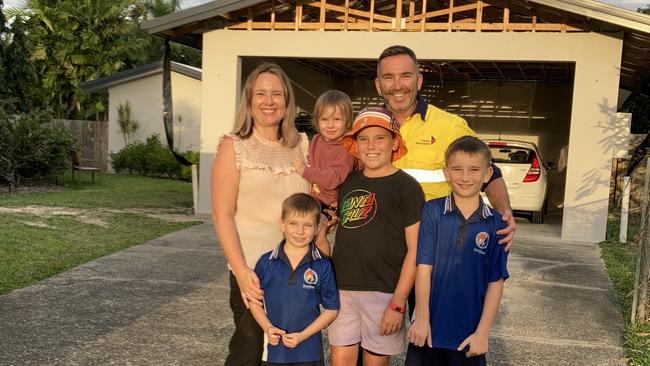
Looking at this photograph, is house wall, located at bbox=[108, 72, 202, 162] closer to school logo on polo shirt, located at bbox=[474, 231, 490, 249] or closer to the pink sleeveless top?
the pink sleeveless top

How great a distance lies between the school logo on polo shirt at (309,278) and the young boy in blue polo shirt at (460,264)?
1.49 feet

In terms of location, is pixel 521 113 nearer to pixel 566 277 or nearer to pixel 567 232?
pixel 567 232

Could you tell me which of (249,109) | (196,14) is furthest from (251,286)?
(196,14)

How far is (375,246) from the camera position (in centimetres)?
255

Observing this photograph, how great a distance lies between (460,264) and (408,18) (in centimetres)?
819

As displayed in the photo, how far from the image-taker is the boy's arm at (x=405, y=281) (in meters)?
2.50

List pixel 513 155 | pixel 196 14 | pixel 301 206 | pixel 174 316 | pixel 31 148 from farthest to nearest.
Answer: pixel 31 148 → pixel 513 155 → pixel 196 14 → pixel 174 316 → pixel 301 206

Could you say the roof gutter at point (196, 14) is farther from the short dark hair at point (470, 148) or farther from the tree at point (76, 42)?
the tree at point (76, 42)

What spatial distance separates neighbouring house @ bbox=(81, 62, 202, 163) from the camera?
20.3 metres

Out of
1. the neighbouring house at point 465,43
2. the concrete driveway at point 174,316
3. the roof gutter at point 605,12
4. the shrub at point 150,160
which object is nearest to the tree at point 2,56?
the shrub at point 150,160

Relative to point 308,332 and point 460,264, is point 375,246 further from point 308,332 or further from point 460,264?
point 308,332

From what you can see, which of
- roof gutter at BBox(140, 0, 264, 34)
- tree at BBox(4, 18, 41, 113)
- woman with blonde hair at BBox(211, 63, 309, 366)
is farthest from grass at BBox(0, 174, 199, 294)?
tree at BBox(4, 18, 41, 113)

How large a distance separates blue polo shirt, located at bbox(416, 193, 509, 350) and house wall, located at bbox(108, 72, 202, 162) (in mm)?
18681

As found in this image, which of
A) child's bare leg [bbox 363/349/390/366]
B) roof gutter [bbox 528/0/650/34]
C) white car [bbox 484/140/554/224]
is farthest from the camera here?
white car [bbox 484/140/554/224]
